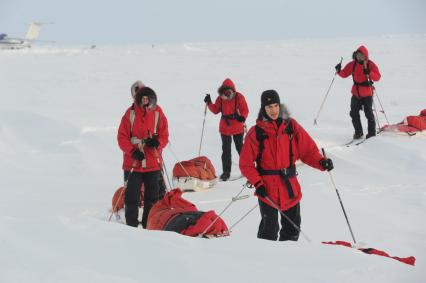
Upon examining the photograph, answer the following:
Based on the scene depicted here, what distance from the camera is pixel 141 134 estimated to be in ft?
17.5

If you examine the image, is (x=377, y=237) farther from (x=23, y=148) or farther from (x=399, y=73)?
(x=399, y=73)

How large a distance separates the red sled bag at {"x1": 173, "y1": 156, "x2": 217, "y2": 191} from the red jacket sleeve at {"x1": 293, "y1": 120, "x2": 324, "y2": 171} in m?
3.28

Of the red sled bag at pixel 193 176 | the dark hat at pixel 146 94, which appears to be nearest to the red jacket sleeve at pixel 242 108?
the red sled bag at pixel 193 176

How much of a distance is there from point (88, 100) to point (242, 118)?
11.1 m

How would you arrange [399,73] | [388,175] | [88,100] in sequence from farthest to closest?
[399,73] → [88,100] → [388,175]

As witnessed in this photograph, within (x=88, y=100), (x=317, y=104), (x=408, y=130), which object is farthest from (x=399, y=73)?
(x=408, y=130)

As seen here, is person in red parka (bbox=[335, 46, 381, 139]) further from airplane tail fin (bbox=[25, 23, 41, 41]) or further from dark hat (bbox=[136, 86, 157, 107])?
airplane tail fin (bbox=[25, 23, 41, 41])

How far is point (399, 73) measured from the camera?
26.0m

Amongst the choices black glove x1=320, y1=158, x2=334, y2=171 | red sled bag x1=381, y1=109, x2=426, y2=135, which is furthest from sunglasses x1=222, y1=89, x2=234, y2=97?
black glove x1=320, y1=158, x2=334, y2=171

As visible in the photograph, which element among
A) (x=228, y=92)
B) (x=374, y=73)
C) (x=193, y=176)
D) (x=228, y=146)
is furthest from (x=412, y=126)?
(x=193, y=176)

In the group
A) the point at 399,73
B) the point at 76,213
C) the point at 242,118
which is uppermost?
the point at 399,73

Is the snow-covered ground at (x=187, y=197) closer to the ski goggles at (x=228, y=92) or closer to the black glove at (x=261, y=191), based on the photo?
the black glove at (x=261, y=191)

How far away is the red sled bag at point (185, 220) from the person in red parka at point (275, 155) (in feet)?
1.41

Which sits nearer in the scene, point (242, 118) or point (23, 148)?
point (242, 118)
